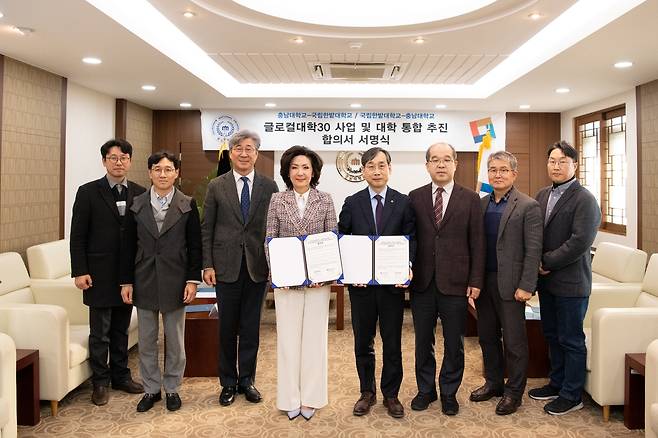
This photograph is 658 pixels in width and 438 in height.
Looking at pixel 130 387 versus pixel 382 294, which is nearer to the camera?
pixel 382 294

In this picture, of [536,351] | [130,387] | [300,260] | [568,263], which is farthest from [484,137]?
[130,387]

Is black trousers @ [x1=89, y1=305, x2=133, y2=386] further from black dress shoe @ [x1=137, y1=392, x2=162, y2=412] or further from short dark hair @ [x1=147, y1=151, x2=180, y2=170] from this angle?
short dark hair @ [x1=147, y1=151, x2=180, y2=170]

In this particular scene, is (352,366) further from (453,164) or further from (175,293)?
(453,164)

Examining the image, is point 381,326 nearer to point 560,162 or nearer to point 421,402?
point 421,402

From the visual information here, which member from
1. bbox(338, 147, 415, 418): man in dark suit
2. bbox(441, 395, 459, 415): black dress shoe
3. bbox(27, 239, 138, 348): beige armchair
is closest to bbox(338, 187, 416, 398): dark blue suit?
bbox(338, 147, 415, 418): man in dark suit

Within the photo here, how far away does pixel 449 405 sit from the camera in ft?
9.91

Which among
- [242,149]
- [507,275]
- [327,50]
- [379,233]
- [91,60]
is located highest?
[327,50]

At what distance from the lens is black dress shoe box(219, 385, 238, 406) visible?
314cm

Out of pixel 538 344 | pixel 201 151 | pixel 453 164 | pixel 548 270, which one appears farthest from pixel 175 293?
pixel 201 151

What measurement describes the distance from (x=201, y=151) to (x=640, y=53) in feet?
18.6

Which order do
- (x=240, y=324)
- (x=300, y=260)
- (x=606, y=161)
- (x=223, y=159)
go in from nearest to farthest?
(x=300, y=260) → (x=240, y=324) → (x=606, y=161) → (x=223, y=159)

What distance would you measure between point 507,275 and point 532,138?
17.7 ft

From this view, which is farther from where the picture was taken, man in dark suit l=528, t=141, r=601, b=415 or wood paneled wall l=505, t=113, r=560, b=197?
wood paneled wall l=505, t=113, r=560, b=197

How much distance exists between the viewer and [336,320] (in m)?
5.13
